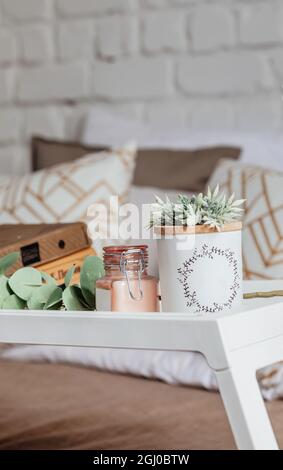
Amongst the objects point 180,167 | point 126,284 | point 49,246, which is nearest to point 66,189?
point 180,167

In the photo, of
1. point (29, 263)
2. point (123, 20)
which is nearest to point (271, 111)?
point (123, 20)

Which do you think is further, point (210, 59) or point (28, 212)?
point (210, 59)

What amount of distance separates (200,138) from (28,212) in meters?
0.54

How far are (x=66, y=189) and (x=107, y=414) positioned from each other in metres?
0.86

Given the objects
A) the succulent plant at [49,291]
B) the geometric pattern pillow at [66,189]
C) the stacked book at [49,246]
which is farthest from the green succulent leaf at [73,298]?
the geometric pattern pillow at [66,189]

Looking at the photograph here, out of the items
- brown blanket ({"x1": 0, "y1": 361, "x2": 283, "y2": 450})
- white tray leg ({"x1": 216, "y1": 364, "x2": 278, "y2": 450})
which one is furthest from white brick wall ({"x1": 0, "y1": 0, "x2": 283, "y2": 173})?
white tray leg ({"x1": 216, "y1": 364, "x2": 278, "y2": 450})

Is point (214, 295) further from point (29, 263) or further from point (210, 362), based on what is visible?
point (29, 263)

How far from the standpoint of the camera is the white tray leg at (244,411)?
2.73ft

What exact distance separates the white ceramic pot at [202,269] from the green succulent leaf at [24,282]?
203 mm

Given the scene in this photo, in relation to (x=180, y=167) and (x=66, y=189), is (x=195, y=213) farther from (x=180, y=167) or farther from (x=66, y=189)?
(x=180, y=167)

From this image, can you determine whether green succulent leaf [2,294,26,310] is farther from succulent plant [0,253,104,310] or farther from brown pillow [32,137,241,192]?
brown pillow [32,137,241,192]

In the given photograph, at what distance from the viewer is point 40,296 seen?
1.07 metres

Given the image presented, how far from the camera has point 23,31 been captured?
108 inches

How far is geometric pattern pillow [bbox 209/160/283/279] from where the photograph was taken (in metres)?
1.62
